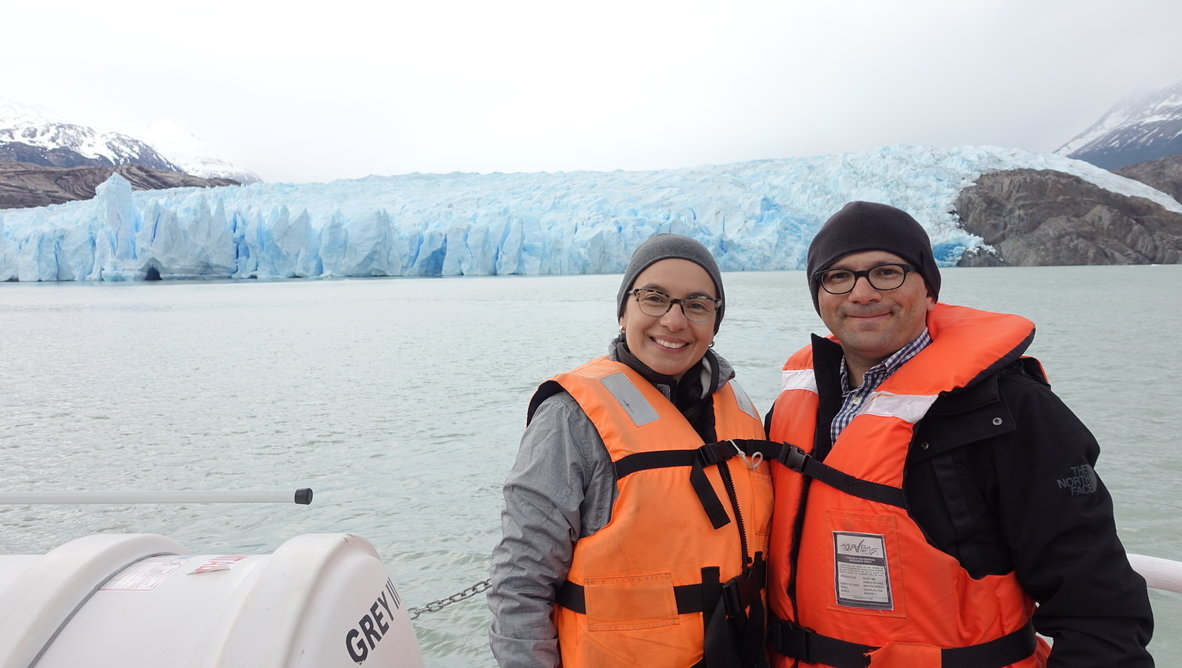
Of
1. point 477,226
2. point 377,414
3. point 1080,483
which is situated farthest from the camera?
point 477,226

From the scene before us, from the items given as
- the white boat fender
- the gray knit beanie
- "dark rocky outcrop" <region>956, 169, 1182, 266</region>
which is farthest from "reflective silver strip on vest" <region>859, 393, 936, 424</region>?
"dark rocky outcrop" <region>956, 169, 1182, 266</region>

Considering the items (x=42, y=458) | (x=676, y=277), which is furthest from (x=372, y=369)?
(x=676, y=277)

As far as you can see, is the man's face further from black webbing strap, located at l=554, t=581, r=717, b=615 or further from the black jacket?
black webbing strap, located at l=554, t=581, r=717, b=615

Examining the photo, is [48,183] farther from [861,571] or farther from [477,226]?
[861,571]

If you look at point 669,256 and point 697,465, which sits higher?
point 669,256

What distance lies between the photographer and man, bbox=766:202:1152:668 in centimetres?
105

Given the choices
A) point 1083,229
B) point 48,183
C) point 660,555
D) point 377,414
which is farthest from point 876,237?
point 48,183

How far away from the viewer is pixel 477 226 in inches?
1134

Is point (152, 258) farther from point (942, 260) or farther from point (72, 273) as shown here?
point (942, 260)

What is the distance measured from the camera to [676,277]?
1.32m

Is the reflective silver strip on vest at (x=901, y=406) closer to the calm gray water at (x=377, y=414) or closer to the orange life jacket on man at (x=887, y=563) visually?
the orange life jacket on man at (x=887, y=563)

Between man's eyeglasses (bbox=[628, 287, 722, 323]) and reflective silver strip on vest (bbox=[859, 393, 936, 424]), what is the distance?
1.09 ft

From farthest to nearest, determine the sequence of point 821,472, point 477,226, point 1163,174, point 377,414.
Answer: point 1163,174, point 477,226, point 377,414, point 821,472

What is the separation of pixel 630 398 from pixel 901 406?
47cm
